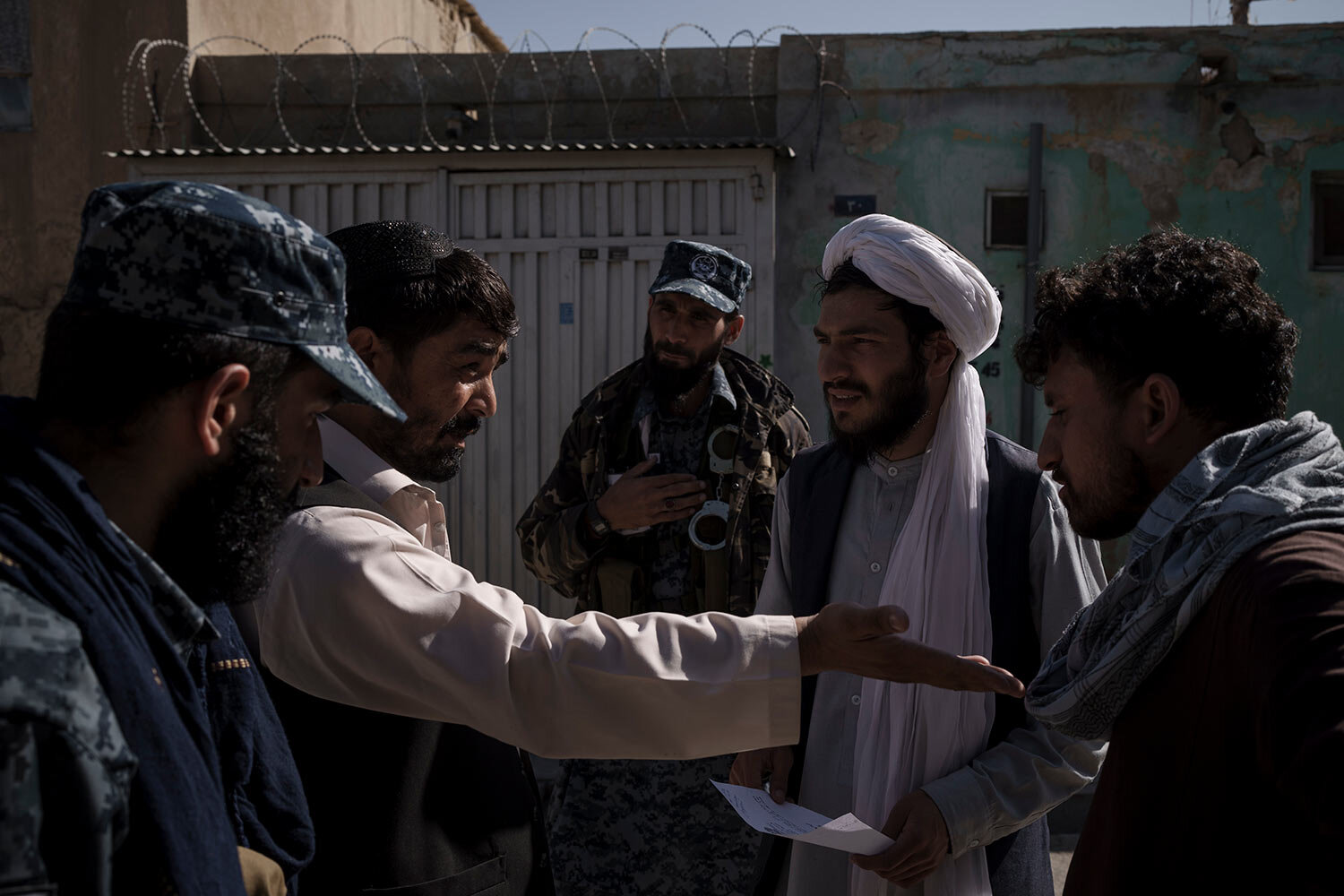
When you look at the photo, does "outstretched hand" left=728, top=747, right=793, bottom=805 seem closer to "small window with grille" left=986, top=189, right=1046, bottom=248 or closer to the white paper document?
the white paper document

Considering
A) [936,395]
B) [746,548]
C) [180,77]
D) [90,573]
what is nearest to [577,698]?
[90,573]

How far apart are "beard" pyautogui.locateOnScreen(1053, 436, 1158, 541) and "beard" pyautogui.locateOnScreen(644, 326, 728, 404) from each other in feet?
7.42

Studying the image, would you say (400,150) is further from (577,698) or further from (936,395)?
(577,698)

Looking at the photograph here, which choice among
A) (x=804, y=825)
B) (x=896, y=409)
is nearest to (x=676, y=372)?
(x=896, y=409)

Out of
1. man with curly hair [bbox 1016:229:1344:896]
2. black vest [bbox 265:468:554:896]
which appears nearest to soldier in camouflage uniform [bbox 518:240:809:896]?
black vest [bbox 265:468:554:896]

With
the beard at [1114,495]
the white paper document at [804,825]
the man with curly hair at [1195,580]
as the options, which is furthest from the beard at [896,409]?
the white paper document at [804,825]

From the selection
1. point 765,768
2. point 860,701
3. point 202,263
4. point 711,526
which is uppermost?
point 202,263

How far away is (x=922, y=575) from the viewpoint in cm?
232

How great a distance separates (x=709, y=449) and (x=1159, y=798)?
8.24 feet

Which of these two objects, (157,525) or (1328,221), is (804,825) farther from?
(1328,221)

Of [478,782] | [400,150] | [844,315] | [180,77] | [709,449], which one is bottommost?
[478,782]

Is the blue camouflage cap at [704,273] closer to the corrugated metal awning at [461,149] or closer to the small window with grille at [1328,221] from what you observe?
the corrugated metal awning at [461,149]

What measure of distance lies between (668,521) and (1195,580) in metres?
2.45

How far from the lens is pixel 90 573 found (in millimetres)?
1056
